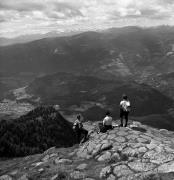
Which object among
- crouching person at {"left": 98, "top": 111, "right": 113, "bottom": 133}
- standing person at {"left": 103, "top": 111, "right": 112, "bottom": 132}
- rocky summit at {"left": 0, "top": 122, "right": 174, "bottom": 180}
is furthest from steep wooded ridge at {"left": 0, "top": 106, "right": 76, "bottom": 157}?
standing person at {"left": 103, "top": 111, "right": 112, "bottom": 132}

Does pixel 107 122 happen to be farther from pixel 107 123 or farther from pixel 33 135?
pixel 33 135

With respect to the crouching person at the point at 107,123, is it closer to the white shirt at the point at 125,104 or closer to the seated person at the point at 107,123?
the seated person at the point at 107,123

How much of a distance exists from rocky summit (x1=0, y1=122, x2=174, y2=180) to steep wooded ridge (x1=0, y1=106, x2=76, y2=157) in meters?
20.8

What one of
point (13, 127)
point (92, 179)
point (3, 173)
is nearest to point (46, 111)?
point (13, 127)

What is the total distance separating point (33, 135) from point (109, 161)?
63.1 m

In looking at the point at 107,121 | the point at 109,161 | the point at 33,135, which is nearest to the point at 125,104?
the point at 107,121

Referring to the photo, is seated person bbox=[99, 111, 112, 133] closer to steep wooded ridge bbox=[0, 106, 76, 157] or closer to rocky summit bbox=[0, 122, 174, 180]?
rocky summit bbox=[0, 122, 174, 180]

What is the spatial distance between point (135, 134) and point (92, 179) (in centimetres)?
1360

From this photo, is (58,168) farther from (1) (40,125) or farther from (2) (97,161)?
(1) (40,125)

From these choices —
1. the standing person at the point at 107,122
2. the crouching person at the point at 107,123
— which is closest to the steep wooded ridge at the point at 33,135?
the crouching person at the point at 107,123

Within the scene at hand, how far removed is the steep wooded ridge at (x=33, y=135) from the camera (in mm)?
61453

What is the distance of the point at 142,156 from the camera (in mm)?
33656

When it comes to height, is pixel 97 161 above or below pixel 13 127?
above

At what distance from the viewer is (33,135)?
306ft
